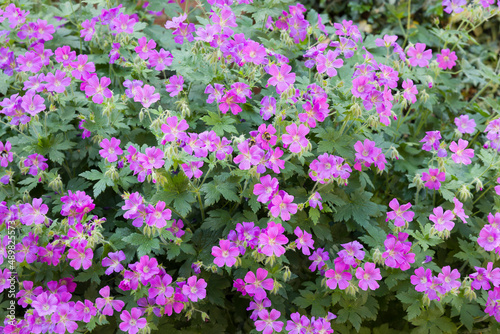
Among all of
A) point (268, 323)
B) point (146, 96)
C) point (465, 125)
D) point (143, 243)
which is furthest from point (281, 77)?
point (465, 125)

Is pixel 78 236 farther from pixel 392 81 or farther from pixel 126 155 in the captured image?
pixel 392 81

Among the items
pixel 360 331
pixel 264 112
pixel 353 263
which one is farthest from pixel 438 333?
pixel 264 112

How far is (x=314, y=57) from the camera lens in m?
2.46

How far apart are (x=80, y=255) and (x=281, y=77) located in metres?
1.25

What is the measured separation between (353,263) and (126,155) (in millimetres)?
1197

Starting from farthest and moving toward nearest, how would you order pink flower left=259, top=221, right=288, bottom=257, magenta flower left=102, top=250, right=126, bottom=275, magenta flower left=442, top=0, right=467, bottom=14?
magenta flower left=442, top=0, right=467, bottom=14
magenta flower left=102, top=250, right=126, bottom=275
pink flower left=259, top=221, right=288, bottom=257

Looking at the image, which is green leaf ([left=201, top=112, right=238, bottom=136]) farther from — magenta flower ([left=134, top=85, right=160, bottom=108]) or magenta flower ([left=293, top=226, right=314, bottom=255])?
magenta flower ([left=293, top=226, right=314, bottom=255])

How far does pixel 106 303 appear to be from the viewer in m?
2.18

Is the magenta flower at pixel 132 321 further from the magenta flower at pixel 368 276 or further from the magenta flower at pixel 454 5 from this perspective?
the magenta flower at pixel 454 5

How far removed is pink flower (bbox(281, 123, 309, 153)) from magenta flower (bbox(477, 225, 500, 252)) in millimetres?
1032

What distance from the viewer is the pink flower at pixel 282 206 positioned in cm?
204

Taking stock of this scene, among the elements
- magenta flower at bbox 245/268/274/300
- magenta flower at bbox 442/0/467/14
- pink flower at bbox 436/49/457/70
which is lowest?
magenta flower at bbox 245/268/274/300

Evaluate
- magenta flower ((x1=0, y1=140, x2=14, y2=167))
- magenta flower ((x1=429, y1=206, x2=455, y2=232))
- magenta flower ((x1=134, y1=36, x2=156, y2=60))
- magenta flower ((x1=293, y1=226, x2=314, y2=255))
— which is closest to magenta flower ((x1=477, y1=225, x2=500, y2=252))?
magenta flower ((x1=429, y1=206, x2=455, y2=232))

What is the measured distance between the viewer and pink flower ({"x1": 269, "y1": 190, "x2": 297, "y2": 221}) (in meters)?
2.04
